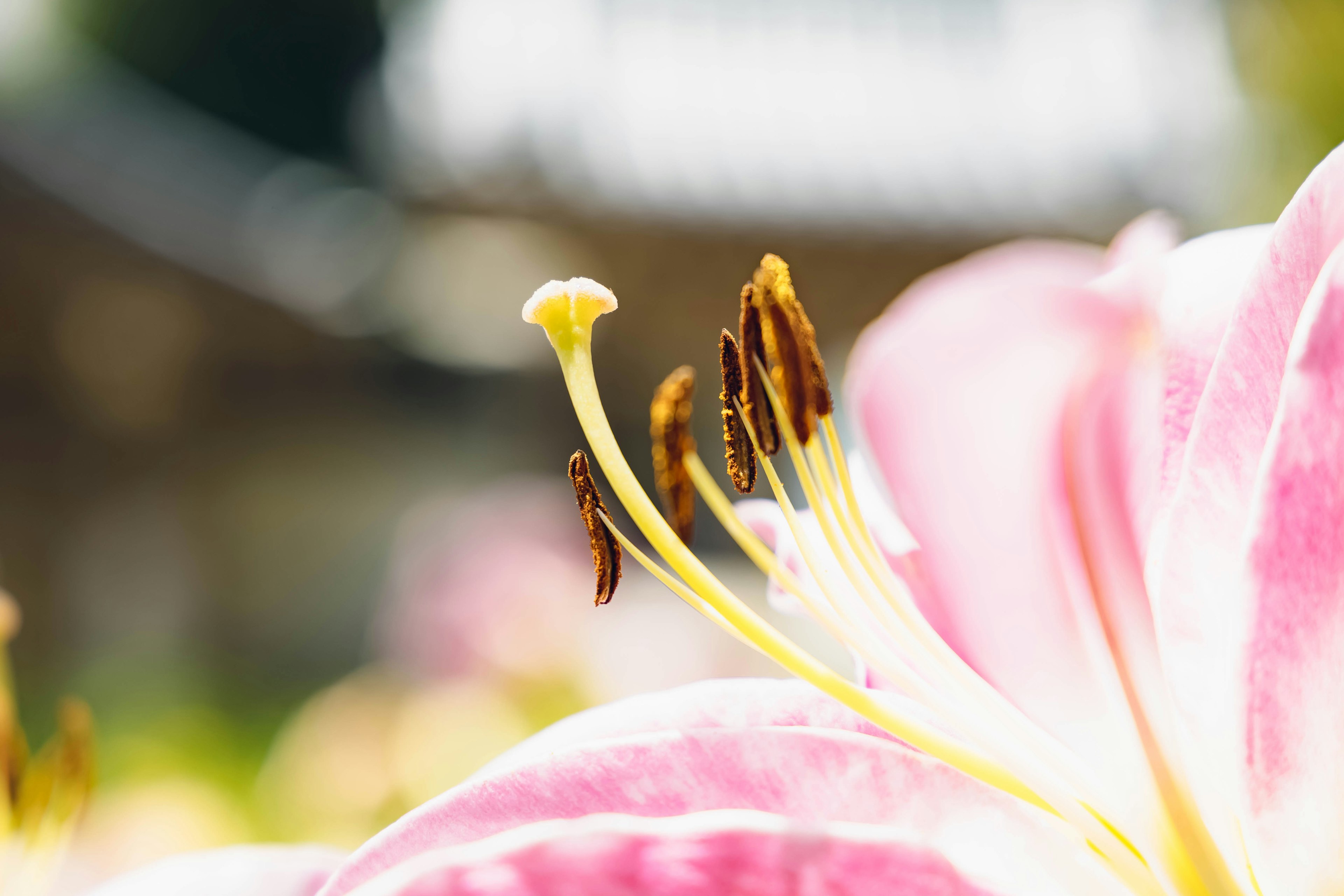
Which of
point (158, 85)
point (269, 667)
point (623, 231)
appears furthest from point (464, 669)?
point (158, 85)

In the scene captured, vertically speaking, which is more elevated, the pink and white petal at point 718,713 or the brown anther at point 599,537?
the brown anther at point 599,537

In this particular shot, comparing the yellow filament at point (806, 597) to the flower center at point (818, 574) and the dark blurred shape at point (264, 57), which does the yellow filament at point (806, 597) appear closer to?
the flower center at point (818, 574)

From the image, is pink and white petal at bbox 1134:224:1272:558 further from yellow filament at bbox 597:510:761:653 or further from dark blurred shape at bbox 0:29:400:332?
dark blurred shape at bbox 0:29:400:332

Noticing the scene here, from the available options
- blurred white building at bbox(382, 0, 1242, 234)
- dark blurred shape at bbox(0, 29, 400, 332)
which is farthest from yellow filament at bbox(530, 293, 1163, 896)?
blurred white building at bbox(382, 0, 1242, 234)

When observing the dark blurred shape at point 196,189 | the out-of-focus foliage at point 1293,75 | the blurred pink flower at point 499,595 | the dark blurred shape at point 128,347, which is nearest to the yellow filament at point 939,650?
the blurred pink flower at point 499,595

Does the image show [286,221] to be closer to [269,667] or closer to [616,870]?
[269,667]

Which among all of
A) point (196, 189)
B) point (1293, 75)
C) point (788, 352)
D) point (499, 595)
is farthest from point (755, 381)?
point (196, 189)

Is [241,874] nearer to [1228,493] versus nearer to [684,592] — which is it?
[684,592]
